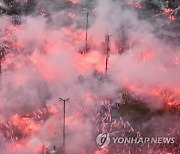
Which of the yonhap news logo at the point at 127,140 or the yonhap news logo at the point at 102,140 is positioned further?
the yonhap news logo at the point at 127,140

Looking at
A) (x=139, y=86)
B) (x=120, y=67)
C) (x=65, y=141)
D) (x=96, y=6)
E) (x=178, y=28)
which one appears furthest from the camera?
(x=96, y=6)

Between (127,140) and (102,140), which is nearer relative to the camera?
(102,140)

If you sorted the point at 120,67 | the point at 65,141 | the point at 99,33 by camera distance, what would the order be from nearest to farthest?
the point at 65,141 < the point at 120,67 < the point at 99,33

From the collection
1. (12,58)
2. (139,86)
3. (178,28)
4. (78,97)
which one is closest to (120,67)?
(139,86)

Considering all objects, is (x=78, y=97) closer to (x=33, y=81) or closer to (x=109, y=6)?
(x=33, y=81)

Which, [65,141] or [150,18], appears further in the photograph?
[150,18]

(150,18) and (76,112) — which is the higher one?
(150,18)

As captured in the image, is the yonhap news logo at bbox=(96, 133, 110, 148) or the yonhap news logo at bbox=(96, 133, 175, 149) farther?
the yonhap news logo at bbox=(96, 133, 175, 149)

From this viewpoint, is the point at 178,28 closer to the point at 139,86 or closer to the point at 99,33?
the point at 99,33
